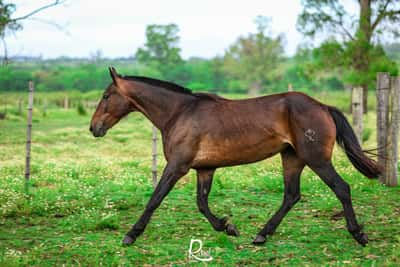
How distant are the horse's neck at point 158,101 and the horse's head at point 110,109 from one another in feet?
0.48

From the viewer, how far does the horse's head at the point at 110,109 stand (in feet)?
22.7

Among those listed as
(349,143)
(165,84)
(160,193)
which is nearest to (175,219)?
(160,193)

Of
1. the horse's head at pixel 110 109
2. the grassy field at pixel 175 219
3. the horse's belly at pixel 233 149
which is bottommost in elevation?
the grassy field at pixel 175 219

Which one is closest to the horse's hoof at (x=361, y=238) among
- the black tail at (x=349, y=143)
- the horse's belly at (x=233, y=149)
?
the black tail at (x=349, y=143)

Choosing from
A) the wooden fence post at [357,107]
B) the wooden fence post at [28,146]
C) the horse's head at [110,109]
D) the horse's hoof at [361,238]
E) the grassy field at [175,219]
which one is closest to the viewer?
the grassy field at [175,219]

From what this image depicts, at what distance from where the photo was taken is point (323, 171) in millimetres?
6293

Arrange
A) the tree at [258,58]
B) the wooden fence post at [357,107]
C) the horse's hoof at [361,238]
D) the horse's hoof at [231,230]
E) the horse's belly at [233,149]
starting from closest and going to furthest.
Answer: the horse's hoof at [361,238], the horse's belly at [233,149], the horse's hoof at [231,230], the wooden fence post at [357,107], the tree at [258,58]

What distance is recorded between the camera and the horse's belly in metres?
6.54

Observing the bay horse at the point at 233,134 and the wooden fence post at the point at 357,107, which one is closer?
the bay horse at the point at 233,134

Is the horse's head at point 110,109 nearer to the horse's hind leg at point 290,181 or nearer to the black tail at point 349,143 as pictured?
the horse's hind leg at point 290,181

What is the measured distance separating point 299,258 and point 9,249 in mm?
3182

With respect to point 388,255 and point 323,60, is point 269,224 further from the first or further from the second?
point 323,60

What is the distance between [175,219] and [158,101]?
5.88 ft

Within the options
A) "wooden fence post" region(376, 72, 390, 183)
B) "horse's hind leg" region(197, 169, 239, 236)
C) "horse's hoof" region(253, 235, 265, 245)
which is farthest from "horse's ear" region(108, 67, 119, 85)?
"wooden fence post" region(376, 72, 390, 183)
